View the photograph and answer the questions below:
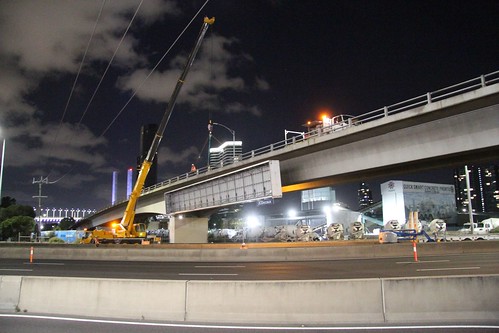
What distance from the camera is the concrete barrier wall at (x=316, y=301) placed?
8289 mm

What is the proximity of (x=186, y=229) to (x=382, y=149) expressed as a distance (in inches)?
1354

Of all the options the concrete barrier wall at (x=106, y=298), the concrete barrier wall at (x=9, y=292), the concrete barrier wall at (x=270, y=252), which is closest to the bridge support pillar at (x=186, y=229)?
the concrete barrier wall at (x=270, y=252)

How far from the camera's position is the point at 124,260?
31172mm

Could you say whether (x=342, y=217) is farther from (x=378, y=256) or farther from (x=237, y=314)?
(x=237, y=314)

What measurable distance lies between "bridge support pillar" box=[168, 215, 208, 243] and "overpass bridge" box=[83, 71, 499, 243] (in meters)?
7.05

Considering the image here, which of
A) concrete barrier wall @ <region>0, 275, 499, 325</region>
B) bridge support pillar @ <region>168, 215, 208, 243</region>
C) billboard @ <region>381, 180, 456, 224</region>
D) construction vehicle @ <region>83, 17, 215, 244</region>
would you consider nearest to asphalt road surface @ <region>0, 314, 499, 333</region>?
concrete barrier wall @ <region>0, 275, 499, 325</region>

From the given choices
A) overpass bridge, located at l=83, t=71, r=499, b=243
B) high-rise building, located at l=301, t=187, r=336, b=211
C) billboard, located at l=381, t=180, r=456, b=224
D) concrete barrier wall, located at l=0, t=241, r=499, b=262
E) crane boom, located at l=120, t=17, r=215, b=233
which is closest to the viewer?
overpass bridge, located at l=83, t=71, r=499, b=243

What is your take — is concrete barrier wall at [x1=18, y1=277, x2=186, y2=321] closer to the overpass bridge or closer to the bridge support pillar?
the overpass bridge

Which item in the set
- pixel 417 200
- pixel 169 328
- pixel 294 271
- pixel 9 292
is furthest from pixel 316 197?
pixel 169 328

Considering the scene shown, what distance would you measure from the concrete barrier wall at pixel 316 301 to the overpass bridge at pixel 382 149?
16434mm

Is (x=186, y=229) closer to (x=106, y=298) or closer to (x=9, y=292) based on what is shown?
(x=9, y=292)

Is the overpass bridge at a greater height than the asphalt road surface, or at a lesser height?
greater

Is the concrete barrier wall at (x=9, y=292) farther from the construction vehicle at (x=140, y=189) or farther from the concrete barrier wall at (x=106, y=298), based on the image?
the construction vehicle at (x=140, y=189)

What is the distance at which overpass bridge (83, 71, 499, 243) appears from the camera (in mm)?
22547
